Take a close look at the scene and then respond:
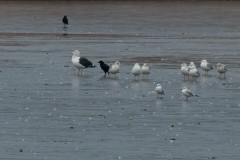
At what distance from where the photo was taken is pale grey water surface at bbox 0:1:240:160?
54.5 ft

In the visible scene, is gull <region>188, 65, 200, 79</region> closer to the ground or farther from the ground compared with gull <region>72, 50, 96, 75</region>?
closer to the ground

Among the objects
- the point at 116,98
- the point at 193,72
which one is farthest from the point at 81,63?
the point at 116,98

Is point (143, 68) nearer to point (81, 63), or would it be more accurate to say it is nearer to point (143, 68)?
point (143, 68)

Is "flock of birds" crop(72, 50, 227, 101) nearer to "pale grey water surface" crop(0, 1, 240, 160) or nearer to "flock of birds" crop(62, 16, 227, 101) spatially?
"flock of birds" crop(62, 16, 227, 101)

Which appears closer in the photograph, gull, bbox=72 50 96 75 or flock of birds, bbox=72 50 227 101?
flock of birds, bbox=72 50 227 101

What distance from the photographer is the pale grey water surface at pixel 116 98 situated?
54.5 feet

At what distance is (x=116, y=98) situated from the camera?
74.5ft

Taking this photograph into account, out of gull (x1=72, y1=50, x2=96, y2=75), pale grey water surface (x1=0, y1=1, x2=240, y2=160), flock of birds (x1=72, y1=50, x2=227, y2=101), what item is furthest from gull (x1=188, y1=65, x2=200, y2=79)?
gull (x1=72, y1=50, x2=96, y2=75)

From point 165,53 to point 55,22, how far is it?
20327 mm

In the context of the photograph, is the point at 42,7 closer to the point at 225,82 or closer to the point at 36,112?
the point at 225,82

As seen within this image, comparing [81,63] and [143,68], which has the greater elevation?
[81,63]

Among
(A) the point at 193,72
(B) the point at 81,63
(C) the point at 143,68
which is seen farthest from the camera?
(B) the point at 81,63

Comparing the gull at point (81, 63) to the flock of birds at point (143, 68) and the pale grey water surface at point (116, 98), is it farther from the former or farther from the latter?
the pale grey water surface at point (116, 98)

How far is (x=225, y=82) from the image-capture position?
85.5ft
